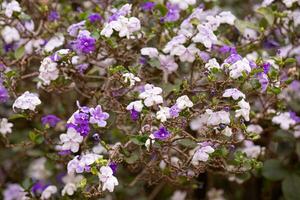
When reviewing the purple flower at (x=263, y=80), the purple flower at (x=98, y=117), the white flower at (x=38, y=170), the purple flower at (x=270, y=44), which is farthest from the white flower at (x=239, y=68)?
the white flower at (x=38, y=170)

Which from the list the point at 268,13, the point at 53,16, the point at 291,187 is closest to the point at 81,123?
the point at 53,16

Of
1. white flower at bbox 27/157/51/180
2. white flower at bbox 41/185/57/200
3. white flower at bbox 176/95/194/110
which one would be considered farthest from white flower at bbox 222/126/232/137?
→ white flower at bbox 27/157/51/180

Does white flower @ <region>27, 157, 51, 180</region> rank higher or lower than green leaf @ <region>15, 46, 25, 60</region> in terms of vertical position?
lower

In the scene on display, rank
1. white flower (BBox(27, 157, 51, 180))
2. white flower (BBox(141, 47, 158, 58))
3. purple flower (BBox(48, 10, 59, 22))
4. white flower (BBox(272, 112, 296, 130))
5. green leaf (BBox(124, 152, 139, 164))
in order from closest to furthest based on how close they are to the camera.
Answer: green leaf (BBox(124, 152, 139, 164)) → white flower (BBox(141, 47, 158, 58)) → white flower (BBox(272, 112, 296, 130)) → purple flower (BBox(48, 10, 59, 22)) → white flower (BBox(27, 157, 51, 180))

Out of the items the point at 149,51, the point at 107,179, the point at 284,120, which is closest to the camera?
the point at 107,179

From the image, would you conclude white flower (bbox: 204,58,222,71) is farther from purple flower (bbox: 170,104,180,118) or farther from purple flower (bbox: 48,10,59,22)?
purple flower (bbox: 48,10,59,22)

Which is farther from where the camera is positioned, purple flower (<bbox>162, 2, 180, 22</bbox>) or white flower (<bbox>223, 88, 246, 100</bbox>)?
purple flower (<bbox>162, 2, 180, 22</bbox>)

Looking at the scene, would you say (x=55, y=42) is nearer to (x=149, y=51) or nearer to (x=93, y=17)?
(x=93, y=17)
